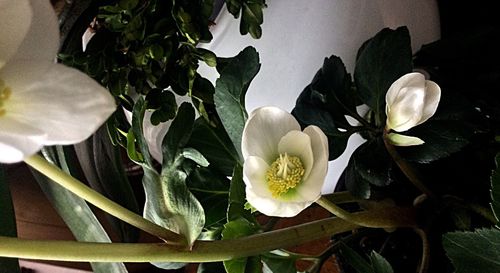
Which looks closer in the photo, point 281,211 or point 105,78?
point 281,211

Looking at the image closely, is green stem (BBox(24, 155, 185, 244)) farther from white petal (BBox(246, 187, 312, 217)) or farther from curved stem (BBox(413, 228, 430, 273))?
curved stem (BBox(413, 228, 430, 273))

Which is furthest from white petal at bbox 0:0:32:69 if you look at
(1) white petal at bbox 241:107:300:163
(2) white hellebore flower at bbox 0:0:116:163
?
(1) white petal at bbox 241:107:300:163

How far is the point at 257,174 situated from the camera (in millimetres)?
313

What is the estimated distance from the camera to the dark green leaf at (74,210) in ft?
1.50

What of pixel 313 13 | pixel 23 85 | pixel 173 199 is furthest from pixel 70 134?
pixel 313 13

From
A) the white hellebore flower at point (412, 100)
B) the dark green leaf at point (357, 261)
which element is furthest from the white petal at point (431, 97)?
the dark green leaf at point (357, 261)

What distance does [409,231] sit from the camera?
50 centimetres

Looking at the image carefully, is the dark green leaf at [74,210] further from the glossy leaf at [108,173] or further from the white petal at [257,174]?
the white petal at [257,174]

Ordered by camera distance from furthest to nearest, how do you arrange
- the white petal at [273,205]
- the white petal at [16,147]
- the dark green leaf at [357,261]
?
the dark green leaf at [357,261] < the white petal at [273,205] < the white petal at [16,147]

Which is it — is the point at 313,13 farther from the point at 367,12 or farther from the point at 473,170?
the point at 473,170

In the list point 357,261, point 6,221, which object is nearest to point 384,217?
point 357,261

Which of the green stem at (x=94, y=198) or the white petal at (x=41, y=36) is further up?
the white petal at (x=41, y=36)

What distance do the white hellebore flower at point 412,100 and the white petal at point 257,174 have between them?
80 millimetres

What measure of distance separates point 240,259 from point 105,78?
17 centimetres
